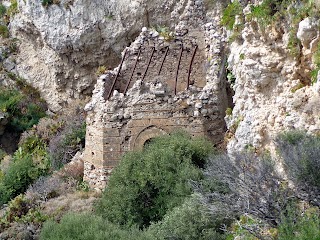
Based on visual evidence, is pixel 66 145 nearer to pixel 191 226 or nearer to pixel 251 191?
pixel 191 226

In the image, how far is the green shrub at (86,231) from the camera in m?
10.5

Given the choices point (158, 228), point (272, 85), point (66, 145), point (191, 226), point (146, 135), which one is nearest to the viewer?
point (191, 226)

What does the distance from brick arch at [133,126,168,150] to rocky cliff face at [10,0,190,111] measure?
Result: 7.50m

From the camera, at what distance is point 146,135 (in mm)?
14523

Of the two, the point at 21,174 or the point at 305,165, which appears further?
the point at 21,174

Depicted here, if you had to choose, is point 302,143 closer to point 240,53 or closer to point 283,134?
point 283,134

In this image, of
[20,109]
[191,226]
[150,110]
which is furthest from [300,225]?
[20,109]

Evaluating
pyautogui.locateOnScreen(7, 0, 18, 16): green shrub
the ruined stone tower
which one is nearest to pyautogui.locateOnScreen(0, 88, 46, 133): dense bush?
pyautogui.locateOnScreen(7, 0, 18, 16): green shrub

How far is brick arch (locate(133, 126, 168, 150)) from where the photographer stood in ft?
47.3

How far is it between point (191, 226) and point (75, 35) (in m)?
13.8

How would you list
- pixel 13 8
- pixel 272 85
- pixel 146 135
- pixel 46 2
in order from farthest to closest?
pixel 13 8, pixel 46 2, pixel 146 135, pixel 272 85

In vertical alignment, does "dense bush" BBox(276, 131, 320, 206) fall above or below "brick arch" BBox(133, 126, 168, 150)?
below

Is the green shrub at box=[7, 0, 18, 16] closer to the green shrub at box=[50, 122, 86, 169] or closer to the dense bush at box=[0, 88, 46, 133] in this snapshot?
the dense bush at box=[0, 88, 46, 133]

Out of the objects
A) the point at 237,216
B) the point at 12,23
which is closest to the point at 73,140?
the point at 12,23
